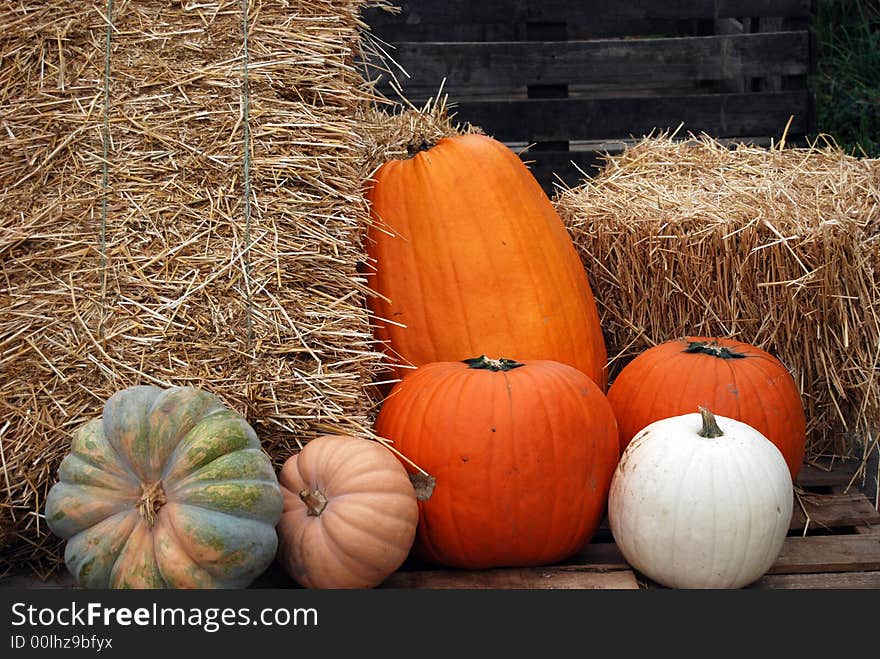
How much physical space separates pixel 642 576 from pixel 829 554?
495 millimetres

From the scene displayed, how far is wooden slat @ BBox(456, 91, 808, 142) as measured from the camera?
569 cm

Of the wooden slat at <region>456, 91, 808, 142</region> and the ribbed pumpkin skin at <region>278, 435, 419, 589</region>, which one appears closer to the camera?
the ribbed pumpkin skin at <region>278, 435, 419, 589</region>

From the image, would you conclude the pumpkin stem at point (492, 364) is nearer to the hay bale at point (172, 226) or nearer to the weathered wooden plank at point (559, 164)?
the hay bale at point (172, 226)

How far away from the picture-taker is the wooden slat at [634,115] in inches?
224

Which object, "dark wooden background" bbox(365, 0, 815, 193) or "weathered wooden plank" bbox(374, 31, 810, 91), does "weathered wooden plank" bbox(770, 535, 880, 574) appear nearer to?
"dark wooden background" bbox(365, 0, 815, 193)

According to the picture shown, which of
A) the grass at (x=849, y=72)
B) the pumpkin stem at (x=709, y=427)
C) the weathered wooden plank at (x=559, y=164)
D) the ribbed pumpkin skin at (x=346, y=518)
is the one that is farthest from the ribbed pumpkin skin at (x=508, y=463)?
the grass at (x=849, y=72)

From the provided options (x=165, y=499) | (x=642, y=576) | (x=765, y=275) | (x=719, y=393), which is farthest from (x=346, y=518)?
(x=765, y=275)

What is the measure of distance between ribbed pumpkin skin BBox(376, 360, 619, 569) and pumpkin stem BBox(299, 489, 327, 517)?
30 cm

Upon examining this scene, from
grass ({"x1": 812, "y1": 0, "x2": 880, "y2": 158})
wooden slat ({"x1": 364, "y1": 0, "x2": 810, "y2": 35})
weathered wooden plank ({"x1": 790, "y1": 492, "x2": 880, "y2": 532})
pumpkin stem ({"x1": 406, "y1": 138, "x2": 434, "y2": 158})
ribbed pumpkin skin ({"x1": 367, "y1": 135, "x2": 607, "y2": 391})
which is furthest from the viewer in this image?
grass ({"x1": 812, "y1": 0, "x2": 880, "y2": 158})

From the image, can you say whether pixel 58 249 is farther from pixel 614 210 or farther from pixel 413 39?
pixel 413 39

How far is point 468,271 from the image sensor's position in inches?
116

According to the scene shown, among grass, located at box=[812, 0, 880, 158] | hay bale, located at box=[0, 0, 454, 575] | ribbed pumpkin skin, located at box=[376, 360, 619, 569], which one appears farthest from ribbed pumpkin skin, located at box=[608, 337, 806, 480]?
grass, located at box=[812, 0, 880, 158]

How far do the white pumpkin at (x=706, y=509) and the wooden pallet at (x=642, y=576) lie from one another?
0.34 ft

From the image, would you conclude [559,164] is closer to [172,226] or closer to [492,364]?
[492,364]
